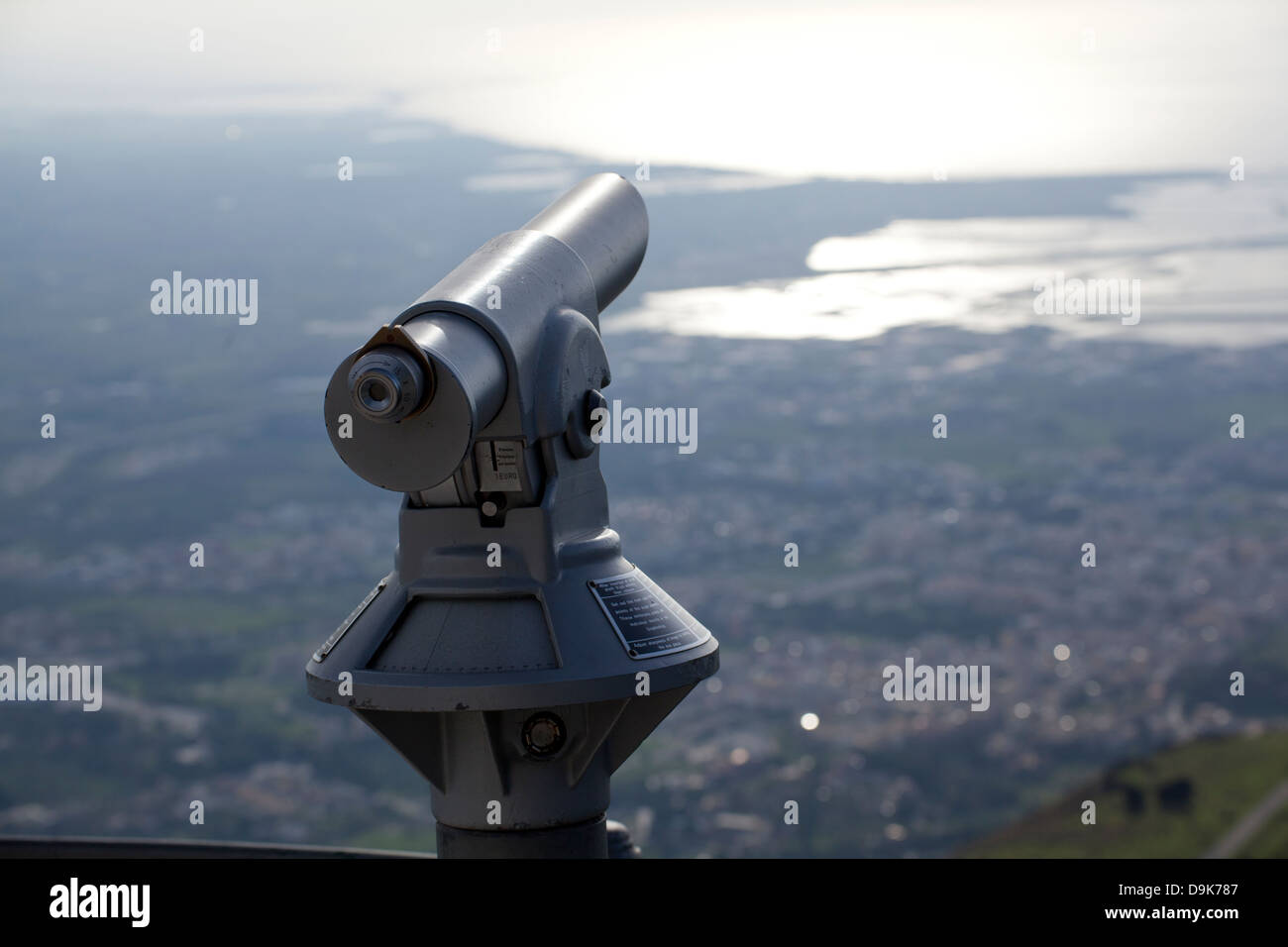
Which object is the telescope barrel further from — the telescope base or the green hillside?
the green hillside

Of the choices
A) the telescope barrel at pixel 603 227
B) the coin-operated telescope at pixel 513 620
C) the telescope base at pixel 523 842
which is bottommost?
the telescope base at pixel 523 842

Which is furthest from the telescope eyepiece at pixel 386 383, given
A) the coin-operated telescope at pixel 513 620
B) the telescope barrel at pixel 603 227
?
the telescope barrel at pixel 603 227

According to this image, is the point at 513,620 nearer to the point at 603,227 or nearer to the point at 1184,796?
the point at 603,227

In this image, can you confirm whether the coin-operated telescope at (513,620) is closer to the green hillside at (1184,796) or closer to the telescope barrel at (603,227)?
the telescope barrel at (603,227)

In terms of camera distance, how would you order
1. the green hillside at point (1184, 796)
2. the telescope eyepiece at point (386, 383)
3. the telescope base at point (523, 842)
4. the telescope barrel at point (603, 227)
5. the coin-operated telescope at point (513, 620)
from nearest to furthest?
the telescope eyepiece at point (386, 383)
the coin-operated telescope at point (513, 620)
the telescope base at point (523, 842)
the telescope barrel at point (603, 227)
the green hillside at point (1184, 796)

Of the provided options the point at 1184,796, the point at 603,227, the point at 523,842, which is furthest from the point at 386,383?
the point at 1184,796

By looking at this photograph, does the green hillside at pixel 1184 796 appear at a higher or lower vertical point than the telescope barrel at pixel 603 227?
lower
